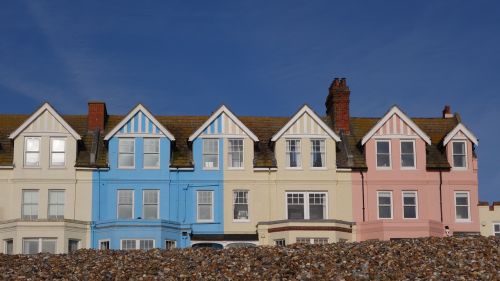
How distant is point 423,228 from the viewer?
49250mm

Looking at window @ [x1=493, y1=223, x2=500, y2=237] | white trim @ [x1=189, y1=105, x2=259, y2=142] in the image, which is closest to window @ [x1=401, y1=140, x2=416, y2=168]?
window @ [x1=493, y1=223, x2=500, y2=237]

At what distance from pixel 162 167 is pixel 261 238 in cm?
680

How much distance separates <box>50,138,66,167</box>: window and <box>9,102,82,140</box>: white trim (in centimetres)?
74

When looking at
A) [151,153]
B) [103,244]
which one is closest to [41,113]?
[151,153]

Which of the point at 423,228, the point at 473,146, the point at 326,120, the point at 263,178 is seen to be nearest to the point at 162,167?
the point at 263,178

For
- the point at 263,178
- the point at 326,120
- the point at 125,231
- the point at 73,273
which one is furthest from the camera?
the point at 326,120

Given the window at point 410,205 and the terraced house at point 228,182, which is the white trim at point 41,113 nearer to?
the terraced house at point 228,182

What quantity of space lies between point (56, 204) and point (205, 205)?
26.6 ft

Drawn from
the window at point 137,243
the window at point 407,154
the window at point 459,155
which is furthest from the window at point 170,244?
the window at point 459,155

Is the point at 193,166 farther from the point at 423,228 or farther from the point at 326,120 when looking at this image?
the point at 423,228

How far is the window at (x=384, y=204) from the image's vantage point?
51.1 meters

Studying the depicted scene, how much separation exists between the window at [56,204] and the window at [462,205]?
22.1 metres

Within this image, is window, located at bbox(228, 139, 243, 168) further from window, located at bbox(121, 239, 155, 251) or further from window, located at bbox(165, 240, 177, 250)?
window, located at bbox(121, 239, 155, 251)

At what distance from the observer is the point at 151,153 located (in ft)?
166
